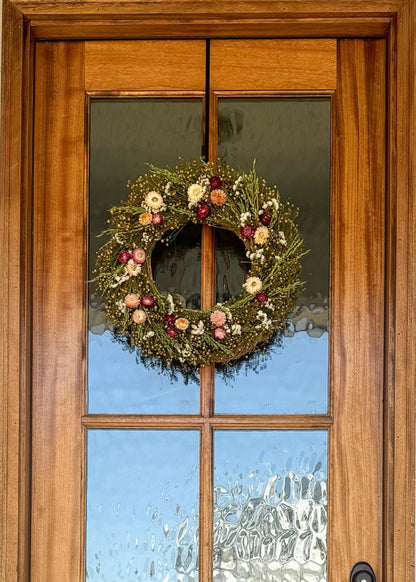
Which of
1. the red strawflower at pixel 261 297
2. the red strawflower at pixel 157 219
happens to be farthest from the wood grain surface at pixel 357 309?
the red strawflower at pixel 157 219

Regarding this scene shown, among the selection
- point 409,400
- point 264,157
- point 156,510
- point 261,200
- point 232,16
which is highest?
point 232,16

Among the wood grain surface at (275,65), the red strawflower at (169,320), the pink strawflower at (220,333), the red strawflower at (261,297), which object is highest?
the wood grain surface at (275,65)

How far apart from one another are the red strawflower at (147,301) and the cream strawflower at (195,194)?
25cm

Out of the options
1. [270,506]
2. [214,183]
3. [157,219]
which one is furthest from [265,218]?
[270,506]

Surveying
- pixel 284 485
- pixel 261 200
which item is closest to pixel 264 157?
pixel 261 200

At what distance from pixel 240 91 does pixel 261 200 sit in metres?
0.32

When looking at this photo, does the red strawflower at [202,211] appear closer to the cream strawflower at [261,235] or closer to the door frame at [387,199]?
the cream strawflower at [261,235]

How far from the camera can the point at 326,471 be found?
1.78 metres

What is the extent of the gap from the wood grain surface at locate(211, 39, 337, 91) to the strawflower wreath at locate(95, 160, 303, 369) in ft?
0.85

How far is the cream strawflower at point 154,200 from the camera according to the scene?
1.67 meters

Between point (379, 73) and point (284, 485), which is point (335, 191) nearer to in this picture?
point (379, 73)

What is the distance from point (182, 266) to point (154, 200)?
0.68ft

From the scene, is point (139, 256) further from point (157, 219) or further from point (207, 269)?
point (207, 269)

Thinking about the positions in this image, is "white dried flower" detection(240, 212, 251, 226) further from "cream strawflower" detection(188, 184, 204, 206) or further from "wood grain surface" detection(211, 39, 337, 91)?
"wood grain surface" detection(211, 39, 337, 91)
